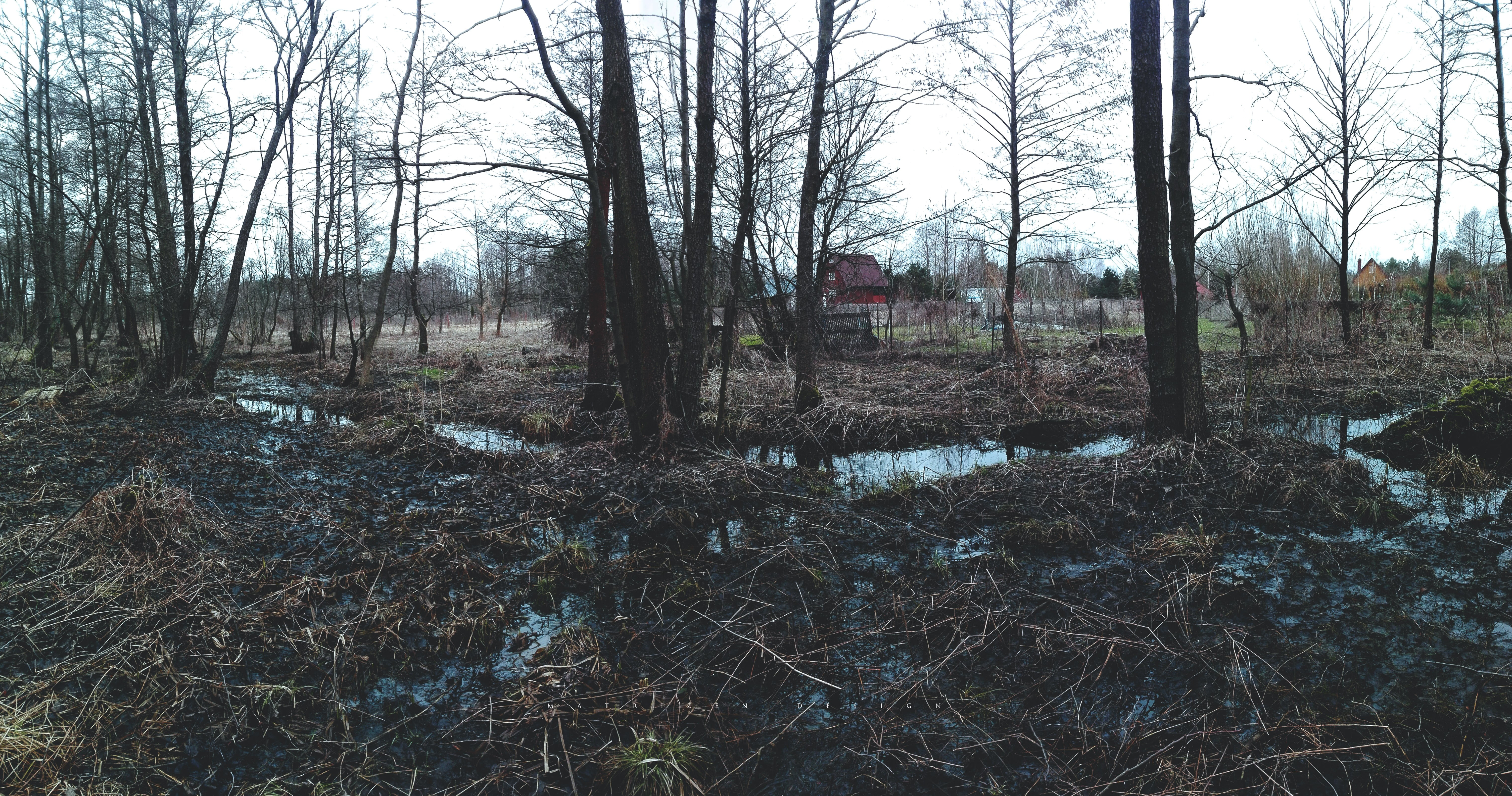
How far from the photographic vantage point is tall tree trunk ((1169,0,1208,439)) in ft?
20.9

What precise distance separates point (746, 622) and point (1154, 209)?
538 centimetres

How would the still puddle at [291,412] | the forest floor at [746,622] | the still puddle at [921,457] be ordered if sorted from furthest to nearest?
the still puddle at [291,412], the still puddle at [921,457], the forest floor at [746,622]

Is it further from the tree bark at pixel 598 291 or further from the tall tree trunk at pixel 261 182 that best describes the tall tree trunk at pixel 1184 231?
the tall tree trunk at pixel 261 182

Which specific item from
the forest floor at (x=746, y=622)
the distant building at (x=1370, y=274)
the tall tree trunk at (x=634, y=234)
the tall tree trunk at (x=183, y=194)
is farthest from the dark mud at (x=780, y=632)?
the distant building at (x=1370, y=274)

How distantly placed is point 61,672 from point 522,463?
152 inches

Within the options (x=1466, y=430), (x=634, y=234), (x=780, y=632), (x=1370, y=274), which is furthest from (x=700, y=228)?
(x=1370, y=274)

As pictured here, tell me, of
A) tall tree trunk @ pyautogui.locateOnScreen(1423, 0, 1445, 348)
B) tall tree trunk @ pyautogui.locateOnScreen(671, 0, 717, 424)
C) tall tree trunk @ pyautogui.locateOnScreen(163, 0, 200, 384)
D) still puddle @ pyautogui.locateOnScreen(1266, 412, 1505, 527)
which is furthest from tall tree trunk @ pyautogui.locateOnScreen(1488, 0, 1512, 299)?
tall tree trunk @ pyautogui.locateOnScreen(163, 0, 200, 384)

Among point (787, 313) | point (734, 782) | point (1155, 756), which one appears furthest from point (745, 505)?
point (787, 313)

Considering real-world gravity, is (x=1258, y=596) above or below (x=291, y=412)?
below

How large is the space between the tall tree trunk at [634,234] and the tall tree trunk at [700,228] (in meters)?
0.24

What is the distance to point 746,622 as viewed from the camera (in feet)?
11.7

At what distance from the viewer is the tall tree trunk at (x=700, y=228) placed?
6.78m

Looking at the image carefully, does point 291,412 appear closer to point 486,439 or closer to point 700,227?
point 486,439

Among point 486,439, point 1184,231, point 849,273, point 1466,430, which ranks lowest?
point 486,439
